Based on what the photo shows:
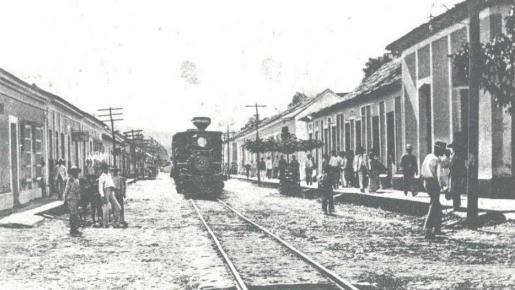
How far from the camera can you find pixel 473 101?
1353cm

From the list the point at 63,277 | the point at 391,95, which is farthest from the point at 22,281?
the point at 391,95

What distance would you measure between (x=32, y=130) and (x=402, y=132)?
43.7 ft

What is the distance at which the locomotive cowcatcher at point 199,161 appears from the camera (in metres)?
28.9

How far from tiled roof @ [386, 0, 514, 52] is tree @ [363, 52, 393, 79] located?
116ft

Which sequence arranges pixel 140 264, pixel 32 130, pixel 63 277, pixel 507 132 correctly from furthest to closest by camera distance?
pixel 32 130 → pixel 507 132 → pixel 140 264 → pixel 63 277

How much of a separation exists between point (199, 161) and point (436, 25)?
11.3 m

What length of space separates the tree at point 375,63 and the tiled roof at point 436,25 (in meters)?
35.5

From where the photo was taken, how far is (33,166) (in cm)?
2556

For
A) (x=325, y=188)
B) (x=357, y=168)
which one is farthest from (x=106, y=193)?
(x=357, y=168)

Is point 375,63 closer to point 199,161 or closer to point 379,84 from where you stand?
point 379,84

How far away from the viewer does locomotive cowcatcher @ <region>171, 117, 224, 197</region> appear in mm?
28859

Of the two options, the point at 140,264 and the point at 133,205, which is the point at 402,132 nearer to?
the point at 133,205

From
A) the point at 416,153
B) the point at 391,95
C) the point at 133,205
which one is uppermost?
the point at 391,95

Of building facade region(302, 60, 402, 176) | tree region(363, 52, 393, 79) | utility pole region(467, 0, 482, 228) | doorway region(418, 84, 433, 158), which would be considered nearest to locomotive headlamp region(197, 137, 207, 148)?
building facade region(302, 60, 402, 176)
